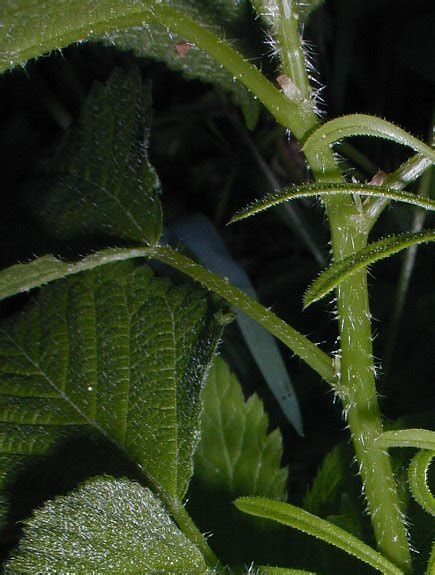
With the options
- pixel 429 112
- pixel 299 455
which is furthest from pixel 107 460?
pixel 429 112

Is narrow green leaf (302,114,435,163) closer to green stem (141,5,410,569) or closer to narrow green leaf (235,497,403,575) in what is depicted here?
green stem (141,5,410,569)

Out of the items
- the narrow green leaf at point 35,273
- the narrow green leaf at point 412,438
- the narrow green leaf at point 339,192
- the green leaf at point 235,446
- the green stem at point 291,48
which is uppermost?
the green stem at point 291,48

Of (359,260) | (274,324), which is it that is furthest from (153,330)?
(359,260)

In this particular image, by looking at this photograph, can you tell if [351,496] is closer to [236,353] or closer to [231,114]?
[236,353]

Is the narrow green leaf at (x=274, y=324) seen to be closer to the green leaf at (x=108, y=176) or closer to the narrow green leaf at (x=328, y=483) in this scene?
the green leaf at (x=108, y=176)

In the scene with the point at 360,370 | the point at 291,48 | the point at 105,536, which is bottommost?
the point at 105,536

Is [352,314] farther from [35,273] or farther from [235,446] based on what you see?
[235,446]

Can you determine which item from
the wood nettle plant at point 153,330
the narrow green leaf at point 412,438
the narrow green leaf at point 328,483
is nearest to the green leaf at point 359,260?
the wood nettle plant at point 153,330
